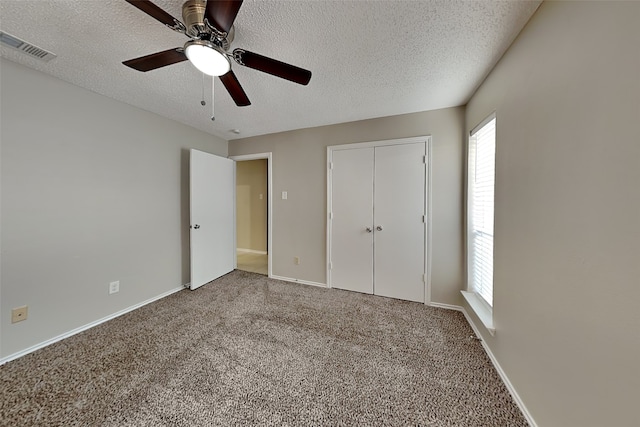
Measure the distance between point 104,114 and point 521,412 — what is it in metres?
4.08

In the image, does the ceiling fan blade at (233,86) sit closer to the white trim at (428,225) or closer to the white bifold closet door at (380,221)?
the white bifold closet door at (380,221)

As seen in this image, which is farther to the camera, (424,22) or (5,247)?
(5,247)

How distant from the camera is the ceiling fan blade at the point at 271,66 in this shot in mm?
1234

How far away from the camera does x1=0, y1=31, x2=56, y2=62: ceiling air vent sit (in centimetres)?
137

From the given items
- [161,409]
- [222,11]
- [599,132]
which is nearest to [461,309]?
[599,132]

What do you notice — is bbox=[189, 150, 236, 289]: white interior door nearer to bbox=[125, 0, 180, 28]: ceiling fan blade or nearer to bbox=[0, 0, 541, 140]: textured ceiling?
bbox=[0, 0, 541, 140]: textured ceiling

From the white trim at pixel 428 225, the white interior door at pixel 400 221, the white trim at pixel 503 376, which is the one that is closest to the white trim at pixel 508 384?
the white trim at pixel 503 376

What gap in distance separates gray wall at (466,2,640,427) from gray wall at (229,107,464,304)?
951 mm

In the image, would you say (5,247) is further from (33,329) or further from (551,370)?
(551,370)

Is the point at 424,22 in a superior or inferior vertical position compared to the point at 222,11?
superior

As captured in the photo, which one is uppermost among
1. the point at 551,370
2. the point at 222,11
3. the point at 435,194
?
the point at 222,11

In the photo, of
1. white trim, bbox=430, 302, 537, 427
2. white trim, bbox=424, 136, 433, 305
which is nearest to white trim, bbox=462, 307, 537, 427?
white trim, bbox=430, 302, 537, 427

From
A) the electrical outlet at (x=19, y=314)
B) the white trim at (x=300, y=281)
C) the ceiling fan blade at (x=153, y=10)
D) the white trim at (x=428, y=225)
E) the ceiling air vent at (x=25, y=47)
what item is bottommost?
the white trim at (x=300, y=281)

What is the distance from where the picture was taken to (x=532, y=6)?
114 cm
